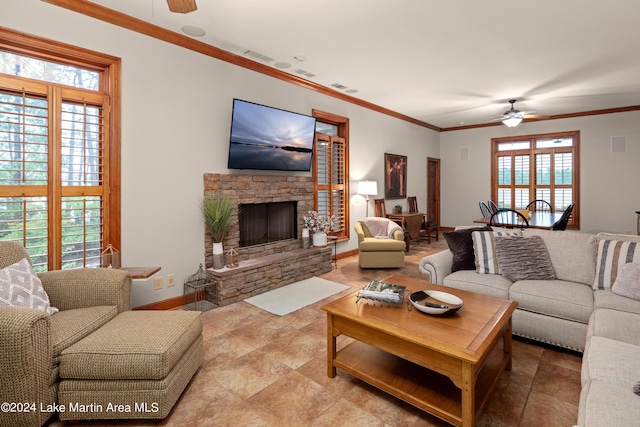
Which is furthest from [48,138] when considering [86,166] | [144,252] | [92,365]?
[92,365]

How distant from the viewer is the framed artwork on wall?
6.78 m

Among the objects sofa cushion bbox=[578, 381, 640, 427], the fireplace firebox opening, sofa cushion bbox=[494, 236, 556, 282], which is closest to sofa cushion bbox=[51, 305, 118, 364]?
the fireplace firebox opening

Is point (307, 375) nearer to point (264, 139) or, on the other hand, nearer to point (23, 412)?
point (23, 412)

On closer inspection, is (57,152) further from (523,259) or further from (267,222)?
(523,259)

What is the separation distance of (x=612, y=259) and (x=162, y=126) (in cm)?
410

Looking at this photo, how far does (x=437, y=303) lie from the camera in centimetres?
214

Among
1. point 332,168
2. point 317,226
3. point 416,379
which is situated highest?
point 332,168

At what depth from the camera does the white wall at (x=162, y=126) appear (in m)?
2.83

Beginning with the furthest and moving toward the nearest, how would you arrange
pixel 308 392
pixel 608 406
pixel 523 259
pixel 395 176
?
pixel 395 176 < pixel 523 259 < pixel 308 392 < pixel 608 406

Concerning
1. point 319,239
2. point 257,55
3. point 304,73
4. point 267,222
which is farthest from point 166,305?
point 304,73

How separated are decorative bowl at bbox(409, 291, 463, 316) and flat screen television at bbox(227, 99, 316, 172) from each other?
263 cm

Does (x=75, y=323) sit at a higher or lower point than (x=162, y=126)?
lower

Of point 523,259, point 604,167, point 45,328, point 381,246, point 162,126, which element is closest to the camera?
point 45,328

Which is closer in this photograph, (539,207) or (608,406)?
(608,406)
